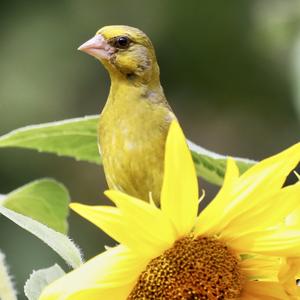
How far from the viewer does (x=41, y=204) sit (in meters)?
1.29

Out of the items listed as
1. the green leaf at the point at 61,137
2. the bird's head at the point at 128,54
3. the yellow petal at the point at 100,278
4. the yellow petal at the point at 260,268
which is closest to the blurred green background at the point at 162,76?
the bird's head at the point at 128,54

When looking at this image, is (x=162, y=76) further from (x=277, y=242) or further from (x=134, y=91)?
(x=277, y=242)

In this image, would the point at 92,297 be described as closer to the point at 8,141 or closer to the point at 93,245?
the point at 8,141

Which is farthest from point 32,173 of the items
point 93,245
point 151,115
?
point 151,115

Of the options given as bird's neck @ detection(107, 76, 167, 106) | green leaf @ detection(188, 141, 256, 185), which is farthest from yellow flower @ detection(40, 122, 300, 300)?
bird's neck @ detection(107, 76, 167, 106)

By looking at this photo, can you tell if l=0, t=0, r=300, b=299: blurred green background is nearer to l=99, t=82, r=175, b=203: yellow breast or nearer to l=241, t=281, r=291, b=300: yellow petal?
l=99, t=82, r=175, b=203: yellow breast

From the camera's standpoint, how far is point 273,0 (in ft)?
9.54

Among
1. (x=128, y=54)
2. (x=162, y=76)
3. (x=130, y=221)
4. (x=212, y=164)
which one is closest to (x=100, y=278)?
(x=130, y=221)

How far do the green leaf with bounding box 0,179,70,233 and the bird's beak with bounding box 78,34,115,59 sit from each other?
18 centimetres

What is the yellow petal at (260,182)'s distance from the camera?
1.01m

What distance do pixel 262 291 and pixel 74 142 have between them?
0.33m

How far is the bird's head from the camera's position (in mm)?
1462

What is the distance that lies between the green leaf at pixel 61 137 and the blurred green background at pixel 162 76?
3.76m

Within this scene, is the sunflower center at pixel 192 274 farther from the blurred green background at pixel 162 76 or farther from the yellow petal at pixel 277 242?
the blurred green background at pixel 162 76
